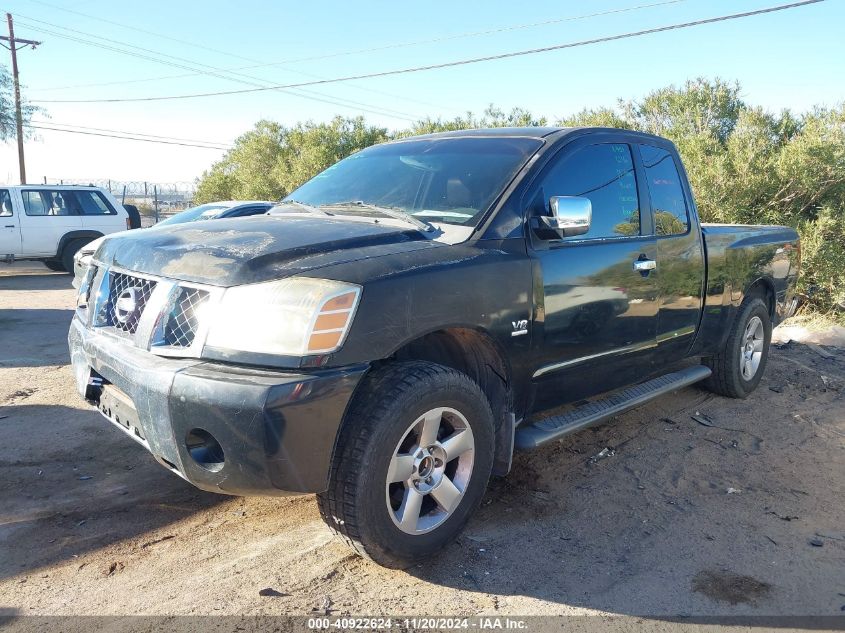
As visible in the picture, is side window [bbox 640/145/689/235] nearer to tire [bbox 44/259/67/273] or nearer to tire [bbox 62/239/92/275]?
tire [bbox 62/239/92/275]

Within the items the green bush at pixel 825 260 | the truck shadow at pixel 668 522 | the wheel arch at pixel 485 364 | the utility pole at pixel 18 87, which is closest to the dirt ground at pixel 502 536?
the truck shadow at pixel 668 522

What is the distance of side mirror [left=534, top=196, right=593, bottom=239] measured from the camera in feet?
10.7

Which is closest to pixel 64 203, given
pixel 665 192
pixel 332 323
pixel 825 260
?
pixel 665 192

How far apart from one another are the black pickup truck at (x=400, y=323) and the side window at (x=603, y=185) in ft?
0.05

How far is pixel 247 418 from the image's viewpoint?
7.77 ft

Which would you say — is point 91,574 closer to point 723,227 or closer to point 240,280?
point 240,280

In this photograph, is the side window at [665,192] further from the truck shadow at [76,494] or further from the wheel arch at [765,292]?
the truck shadow at [76,494]

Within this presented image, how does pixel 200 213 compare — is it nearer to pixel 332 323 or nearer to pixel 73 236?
pixel 73 236

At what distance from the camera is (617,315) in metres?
3.78

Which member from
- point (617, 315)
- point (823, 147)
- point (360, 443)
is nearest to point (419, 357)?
point (360, 443)

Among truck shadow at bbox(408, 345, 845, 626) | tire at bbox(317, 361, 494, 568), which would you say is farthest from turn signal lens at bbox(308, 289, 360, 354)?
truck shadow at bbox(408, 345, 845, 626)

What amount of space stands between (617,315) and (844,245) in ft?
25.7

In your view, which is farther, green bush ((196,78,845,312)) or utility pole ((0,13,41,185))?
utility pole ((0,13,41,185))

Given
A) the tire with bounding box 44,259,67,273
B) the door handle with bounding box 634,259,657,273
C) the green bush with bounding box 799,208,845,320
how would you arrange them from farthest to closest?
the tire with bounding box 44,259,67,273 → the green bush with bounding box 799,208,845,320 → the door handle with bounding box 634,259,657,273
